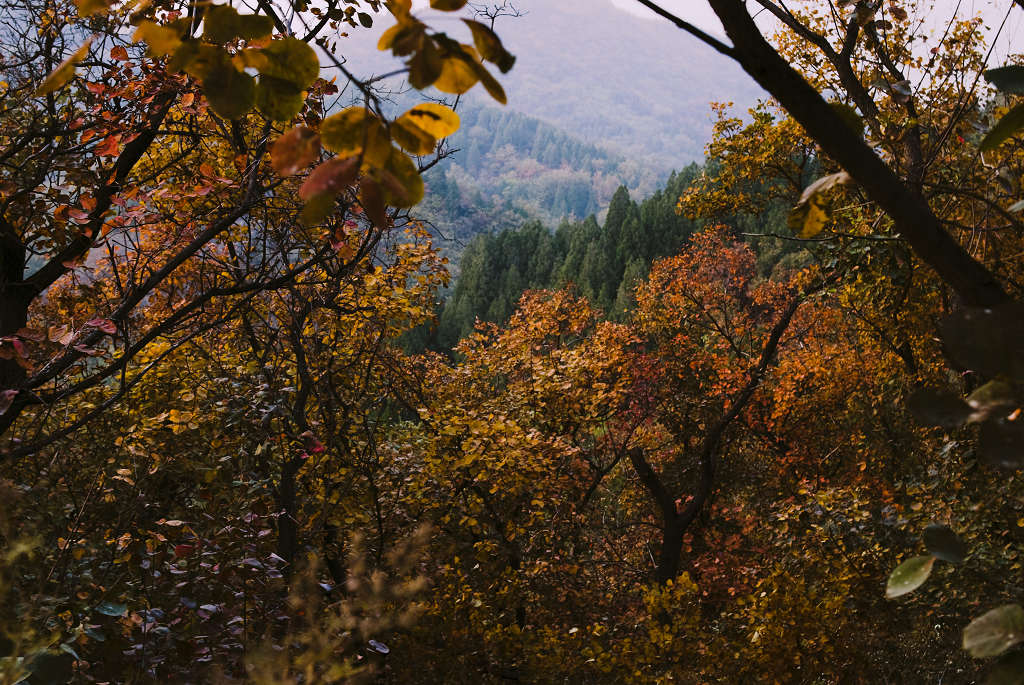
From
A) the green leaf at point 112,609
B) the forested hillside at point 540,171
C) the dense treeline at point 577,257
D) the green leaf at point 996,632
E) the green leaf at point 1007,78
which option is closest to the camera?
the green leaf at point 996,632

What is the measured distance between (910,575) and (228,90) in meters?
0.79

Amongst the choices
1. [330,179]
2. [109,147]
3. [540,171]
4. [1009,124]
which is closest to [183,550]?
[109,147]

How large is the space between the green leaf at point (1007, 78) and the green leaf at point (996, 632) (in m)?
0.62

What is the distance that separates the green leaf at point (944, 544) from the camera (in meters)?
0.66

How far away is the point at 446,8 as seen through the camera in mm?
651

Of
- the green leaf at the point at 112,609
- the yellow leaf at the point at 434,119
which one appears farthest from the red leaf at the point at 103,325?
the yellow leaf at the point at 434,119

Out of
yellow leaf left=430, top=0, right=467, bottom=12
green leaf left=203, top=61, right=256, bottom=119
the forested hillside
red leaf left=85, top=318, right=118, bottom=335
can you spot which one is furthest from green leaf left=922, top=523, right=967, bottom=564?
the forested hillside

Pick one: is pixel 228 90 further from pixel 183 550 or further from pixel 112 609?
pixel 183 550

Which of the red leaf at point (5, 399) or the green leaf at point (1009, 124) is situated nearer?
the green leaf at point (1009, 124)

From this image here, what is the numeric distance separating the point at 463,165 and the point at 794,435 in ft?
588

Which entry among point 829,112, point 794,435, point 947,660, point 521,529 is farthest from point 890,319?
point 829,112

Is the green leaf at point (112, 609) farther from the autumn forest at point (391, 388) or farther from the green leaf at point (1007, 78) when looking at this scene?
the green leaf at point (1007, 78)

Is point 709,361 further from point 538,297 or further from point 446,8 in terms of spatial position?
point 446,8

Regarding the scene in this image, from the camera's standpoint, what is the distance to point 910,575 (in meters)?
0.66
